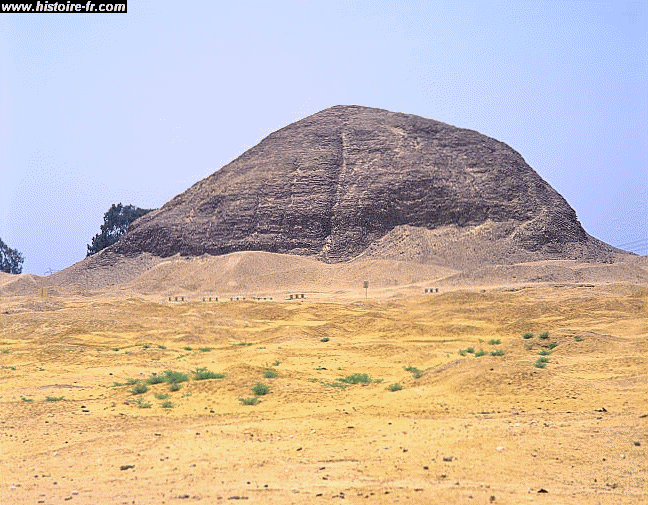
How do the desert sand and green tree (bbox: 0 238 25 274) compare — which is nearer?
the desert sand

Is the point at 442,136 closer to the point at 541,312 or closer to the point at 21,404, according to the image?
the point at 541,312

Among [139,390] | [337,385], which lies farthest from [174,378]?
[337,385]

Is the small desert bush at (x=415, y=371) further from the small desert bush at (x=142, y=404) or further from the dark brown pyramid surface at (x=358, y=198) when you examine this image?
the dark brown pyramid surface at (x=358, y=198)

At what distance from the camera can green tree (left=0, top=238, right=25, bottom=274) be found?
105m

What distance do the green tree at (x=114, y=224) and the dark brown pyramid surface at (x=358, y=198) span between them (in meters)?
12.0

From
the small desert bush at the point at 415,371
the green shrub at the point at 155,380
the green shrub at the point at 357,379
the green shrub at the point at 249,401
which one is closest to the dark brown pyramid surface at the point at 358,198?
the small desert bush at the point at 415,371

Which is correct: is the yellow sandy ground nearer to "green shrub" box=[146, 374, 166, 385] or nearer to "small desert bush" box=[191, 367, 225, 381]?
"small desert bush" box=[191, 367, 225, 381]

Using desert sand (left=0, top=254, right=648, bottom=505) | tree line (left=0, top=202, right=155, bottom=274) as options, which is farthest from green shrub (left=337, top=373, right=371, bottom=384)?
tree line (left=0, top=202, right=155, bottom=274)

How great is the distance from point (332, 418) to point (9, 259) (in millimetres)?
104821

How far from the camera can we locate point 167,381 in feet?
47.0

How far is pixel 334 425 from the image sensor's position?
Answer: 9.99m

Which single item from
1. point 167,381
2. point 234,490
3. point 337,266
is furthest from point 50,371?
point 337,266

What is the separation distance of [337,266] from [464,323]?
4644 cm

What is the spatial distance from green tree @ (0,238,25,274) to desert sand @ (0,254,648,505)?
283 ft
